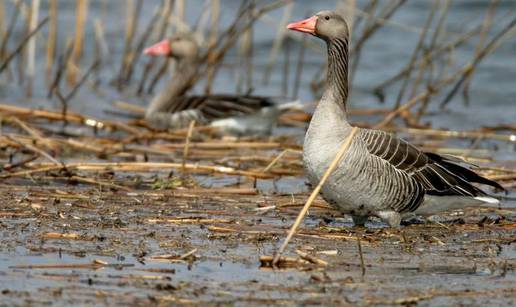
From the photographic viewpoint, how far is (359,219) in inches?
326

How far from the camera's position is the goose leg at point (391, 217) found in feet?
26.9

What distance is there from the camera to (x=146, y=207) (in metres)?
8.45

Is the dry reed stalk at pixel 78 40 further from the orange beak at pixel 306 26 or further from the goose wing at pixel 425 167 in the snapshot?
the goose wing at pixel 425 167

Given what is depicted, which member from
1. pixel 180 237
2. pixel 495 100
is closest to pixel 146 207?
pixel 180 237

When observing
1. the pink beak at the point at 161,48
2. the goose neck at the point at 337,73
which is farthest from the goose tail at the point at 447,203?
the pink beak at the point at 161,48

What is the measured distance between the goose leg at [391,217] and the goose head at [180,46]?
Answer: 8.37 metres

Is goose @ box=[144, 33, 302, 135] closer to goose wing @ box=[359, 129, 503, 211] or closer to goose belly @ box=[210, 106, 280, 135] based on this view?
goose belly @ box=[210, 106, 280, 135]

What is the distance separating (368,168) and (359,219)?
1.66 ft

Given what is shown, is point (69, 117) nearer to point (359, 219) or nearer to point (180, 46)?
point (180, 46)

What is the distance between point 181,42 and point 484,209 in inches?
313

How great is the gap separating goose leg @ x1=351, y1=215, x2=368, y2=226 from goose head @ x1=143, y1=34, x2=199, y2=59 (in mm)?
8261

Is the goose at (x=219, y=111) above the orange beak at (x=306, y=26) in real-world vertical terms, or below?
above

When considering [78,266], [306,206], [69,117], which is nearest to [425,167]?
[306,206]

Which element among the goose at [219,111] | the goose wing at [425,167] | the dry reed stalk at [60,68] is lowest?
the goose wing at [425,167]
